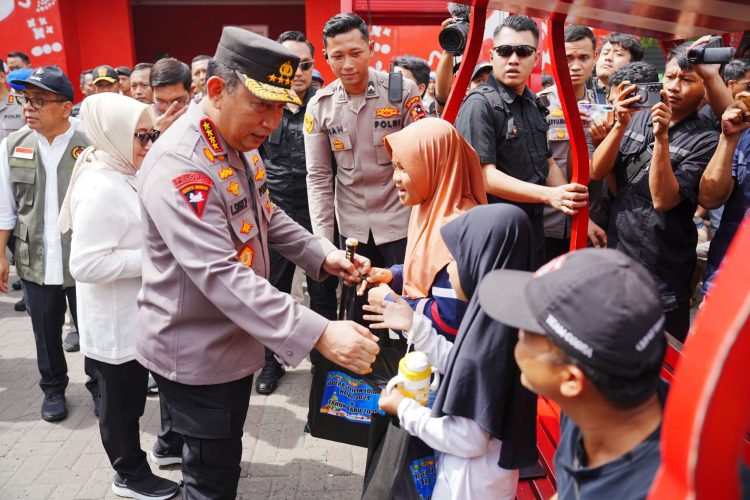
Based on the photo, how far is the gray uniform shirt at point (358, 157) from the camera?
3.65 m

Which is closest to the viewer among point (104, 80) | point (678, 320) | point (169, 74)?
point (678, 320)

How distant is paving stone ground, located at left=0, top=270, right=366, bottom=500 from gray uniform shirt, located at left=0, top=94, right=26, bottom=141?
3.22 meters

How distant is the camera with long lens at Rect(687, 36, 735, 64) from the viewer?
8.30 ft

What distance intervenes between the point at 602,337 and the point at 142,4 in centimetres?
1391

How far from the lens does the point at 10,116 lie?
625cm

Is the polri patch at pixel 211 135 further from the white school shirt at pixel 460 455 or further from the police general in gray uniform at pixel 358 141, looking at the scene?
the police general in gray uniform at pixel 358 141

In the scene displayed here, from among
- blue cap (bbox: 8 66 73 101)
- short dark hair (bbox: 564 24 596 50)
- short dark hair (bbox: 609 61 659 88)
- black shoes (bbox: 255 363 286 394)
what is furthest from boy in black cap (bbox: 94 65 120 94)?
short dark hair (bbox: 609 61 659 88)

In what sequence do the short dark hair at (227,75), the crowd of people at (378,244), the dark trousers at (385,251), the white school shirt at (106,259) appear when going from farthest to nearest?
the dark trousers at (385,251) → the white school shirt at (106,259) → the short dark hair at (227,75) → the crowd of people at (378,244)

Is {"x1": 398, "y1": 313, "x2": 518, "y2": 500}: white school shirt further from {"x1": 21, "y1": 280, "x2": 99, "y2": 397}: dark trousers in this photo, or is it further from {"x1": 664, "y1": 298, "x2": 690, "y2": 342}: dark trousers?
{"x1": 21, "y1": 280, "x2": 99, "y2": 397}: dark trousers

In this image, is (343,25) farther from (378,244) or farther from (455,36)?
(378,244)

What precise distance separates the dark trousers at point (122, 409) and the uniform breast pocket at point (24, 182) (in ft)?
4.96

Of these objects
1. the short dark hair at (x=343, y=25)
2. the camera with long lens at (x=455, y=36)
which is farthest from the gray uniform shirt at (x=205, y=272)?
the camera with long lens at (x=455, y=36)

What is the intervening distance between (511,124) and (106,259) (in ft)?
7.04

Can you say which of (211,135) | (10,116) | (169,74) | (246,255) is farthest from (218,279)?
(10,116)
